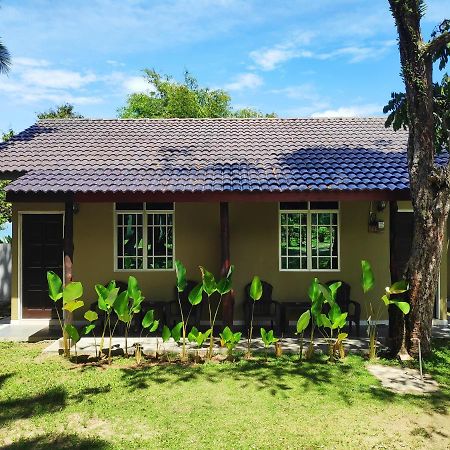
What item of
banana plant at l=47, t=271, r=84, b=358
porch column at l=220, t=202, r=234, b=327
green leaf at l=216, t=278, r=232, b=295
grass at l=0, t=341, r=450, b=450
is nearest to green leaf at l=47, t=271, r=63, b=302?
banana plant at l=47, t=271, r=84, b=358

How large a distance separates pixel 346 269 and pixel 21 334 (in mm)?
6450

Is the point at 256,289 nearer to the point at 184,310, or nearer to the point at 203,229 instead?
the point at 184,310

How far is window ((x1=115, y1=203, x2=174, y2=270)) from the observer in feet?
30.9

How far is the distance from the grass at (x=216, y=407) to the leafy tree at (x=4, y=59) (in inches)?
298

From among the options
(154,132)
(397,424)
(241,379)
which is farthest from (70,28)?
(397,424)

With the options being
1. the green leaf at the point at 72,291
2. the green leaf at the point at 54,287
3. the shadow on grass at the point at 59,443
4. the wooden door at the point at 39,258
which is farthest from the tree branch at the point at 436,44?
the wooden door at the point at 39,258

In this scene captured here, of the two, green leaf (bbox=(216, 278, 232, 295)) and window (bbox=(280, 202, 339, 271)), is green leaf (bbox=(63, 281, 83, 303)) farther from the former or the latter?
window (bbox=(280, 202, 339, 271))

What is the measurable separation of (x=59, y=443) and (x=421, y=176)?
5.57 metres

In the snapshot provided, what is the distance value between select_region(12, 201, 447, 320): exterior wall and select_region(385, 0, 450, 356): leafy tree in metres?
2.72

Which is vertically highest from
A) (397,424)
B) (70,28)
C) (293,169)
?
(70,28)

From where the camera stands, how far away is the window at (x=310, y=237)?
368 inches

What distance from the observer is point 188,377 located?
5973 mm

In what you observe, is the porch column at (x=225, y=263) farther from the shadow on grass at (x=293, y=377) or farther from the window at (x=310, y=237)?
the window at (x=310, y=237)

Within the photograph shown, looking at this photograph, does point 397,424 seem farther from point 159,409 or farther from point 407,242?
point 407,242
